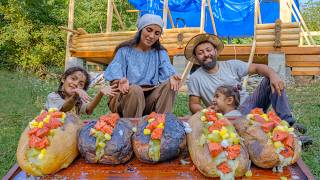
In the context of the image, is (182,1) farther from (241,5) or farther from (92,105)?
(92,105)

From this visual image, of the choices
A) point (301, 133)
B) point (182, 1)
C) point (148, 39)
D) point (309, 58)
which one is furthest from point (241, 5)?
point (148, 39)

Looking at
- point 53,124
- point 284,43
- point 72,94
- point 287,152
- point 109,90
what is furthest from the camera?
point 284,43

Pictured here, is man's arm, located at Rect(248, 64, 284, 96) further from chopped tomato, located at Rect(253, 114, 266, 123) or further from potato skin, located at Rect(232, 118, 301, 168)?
potato skin, located at Rect(232, 118, 301, 168)

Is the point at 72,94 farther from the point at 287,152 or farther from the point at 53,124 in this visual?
the point at 287,152

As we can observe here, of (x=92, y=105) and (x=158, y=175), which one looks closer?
(x=158, y=175)

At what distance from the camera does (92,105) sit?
12.1 ft

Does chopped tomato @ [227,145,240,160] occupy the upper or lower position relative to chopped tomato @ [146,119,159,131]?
lower

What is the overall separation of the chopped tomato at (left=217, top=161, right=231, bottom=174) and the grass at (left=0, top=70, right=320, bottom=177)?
166 centimetres

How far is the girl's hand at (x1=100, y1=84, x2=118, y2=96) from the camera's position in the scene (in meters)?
3.46

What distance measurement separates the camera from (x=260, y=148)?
2494 millimetres

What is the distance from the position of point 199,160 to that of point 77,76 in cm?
186

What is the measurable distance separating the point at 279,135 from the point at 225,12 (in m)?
9.86

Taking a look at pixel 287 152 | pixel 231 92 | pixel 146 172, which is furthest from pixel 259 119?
pixel 231 92

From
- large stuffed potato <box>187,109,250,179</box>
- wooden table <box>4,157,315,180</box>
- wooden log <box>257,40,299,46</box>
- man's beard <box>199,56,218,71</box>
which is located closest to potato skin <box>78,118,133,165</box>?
wooden table <box>4,157,315,180</box>
